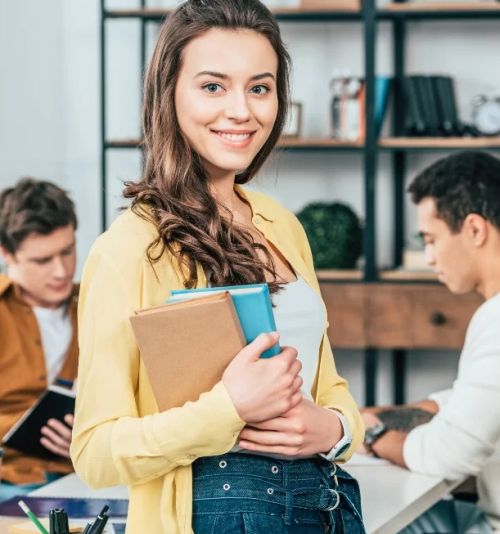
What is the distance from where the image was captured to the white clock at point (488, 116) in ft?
12.5

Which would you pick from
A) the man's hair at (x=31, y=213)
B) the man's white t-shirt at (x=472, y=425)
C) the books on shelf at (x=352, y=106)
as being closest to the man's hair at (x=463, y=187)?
the man's white t-shirt at (x=472, y=425)

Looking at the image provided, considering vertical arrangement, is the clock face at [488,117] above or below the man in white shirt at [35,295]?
above

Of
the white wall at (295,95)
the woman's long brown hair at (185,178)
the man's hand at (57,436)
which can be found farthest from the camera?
the white wall at (295,95)

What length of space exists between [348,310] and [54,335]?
5.10ft

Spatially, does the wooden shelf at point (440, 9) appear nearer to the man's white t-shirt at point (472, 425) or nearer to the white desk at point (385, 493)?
the man's white t-shirt at point (472, 425)

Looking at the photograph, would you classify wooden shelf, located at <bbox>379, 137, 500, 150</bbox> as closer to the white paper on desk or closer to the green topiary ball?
the green topiary ball

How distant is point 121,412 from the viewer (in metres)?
1.12

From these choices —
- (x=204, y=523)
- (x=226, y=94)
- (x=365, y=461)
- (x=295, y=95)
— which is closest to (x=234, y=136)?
(x=226, y=94)

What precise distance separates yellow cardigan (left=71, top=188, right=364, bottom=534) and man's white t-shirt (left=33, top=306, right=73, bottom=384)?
4.31 ft

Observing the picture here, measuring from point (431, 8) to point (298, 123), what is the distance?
0.71 metres

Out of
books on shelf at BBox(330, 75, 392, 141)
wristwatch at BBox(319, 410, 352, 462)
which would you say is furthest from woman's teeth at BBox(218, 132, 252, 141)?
books on shelf at BBox(330, 75, 392, 141)

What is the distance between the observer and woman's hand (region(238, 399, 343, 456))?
115 centimetres

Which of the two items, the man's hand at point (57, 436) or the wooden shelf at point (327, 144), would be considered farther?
the wooden shelf at point (327, 144)

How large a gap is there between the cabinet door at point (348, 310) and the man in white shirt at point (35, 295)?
142 centimetres
